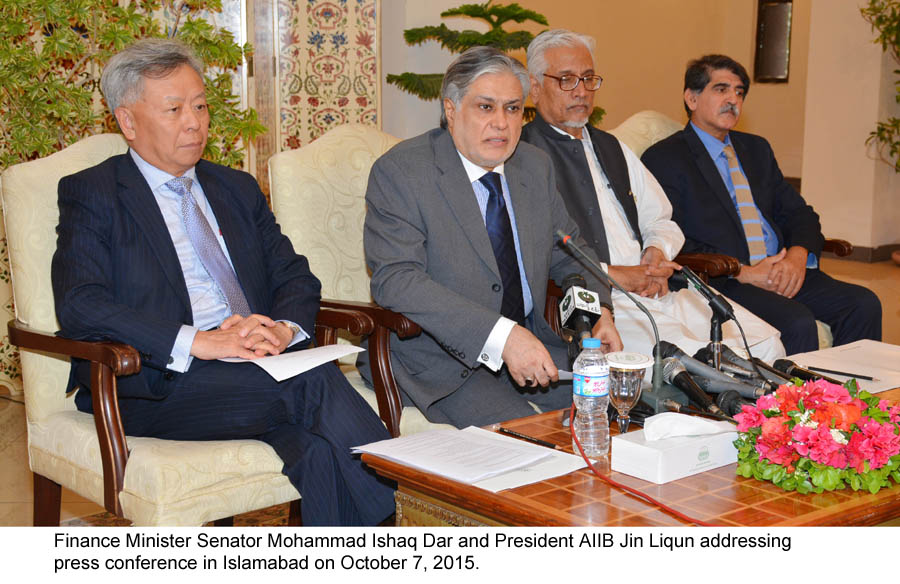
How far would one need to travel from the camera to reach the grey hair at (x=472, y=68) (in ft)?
9.00

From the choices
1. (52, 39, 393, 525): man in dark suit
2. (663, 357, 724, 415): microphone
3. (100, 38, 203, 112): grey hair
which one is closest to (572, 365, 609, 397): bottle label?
(663, 357, 724, 415): microphone

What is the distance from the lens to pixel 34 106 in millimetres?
3355

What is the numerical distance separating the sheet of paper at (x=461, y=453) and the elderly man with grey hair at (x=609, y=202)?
1337mm

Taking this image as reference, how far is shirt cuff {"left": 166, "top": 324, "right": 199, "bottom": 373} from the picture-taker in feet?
7.86

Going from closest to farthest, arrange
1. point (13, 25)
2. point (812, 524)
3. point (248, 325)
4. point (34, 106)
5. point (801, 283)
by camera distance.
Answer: point (812, 524) < point (248, 325) < point (13, 25) < point (34, 106) < point (801, 283)

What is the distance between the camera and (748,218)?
4004mm

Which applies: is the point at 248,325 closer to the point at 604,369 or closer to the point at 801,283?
the point at 604,369

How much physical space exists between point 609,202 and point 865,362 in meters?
1.16

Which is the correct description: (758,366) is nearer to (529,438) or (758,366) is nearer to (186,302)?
(529,438)

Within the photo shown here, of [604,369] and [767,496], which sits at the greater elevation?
[604,369]

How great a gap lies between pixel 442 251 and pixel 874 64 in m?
6.48

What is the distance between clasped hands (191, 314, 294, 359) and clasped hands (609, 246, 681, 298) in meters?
1.28

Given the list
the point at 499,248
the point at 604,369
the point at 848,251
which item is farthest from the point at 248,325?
the point at 848,251

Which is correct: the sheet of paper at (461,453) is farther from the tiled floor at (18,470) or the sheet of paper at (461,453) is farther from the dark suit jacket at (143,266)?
the tiled floor at (18,470)
